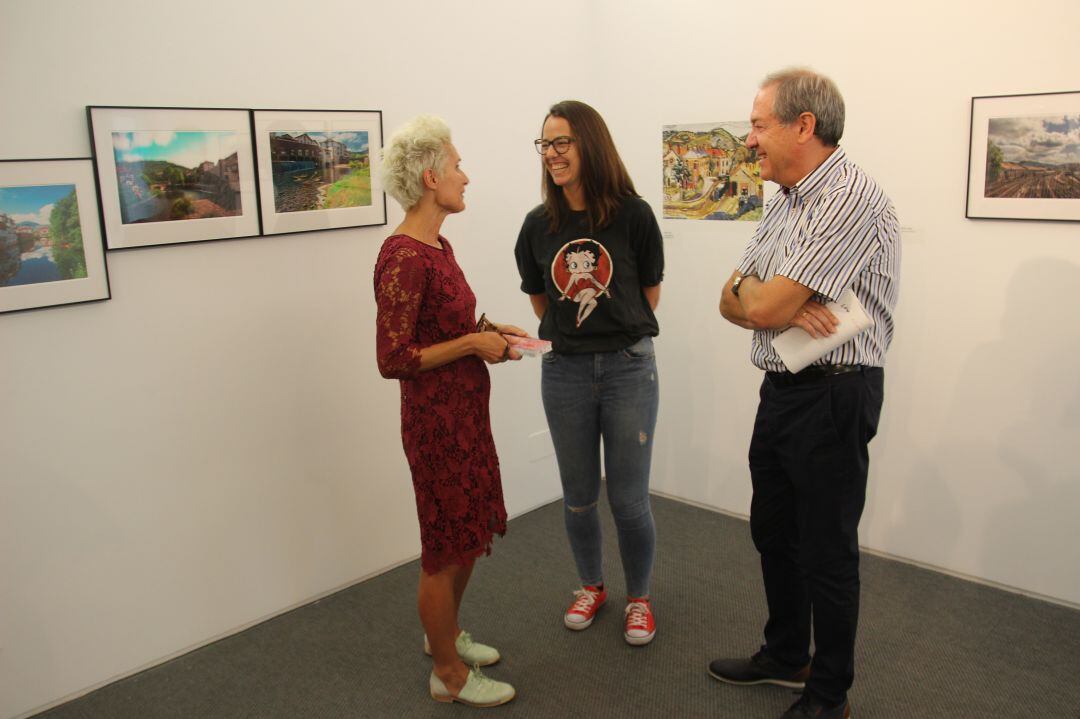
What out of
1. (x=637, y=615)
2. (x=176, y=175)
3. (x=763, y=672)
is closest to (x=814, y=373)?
(x=763, y=672)

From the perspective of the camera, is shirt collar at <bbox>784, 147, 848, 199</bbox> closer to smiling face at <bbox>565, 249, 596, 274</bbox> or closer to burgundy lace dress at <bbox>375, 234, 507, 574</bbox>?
smiling face at <bbox>565, 249, 596, 274</bbox>

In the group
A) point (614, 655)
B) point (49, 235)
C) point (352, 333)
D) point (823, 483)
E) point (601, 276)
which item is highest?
point (49, 235)

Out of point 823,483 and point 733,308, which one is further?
point 733,308

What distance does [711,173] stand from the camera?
3893 mm

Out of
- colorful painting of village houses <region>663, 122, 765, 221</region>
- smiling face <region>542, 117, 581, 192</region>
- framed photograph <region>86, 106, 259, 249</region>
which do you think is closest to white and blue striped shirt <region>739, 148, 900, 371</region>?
smiling face <region>542, 117, 581, 192</region>

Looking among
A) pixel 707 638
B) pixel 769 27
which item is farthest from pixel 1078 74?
pixel 707 638

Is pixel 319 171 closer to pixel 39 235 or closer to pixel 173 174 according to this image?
pixel 173 174

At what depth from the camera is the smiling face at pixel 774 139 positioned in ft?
7.18

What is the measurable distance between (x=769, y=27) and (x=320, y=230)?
2.04 metres

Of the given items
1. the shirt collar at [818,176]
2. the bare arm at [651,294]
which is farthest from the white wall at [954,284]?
the shirt collar at [818,176]

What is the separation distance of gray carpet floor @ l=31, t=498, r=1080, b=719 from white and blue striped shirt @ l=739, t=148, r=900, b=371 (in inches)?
45.0

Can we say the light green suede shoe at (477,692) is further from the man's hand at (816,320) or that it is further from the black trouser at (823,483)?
the man's hand at (816,320)

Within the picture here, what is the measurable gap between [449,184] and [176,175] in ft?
3.21

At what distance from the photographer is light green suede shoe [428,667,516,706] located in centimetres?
267
